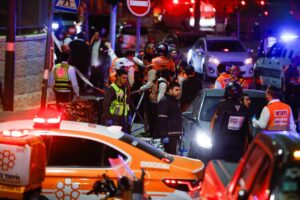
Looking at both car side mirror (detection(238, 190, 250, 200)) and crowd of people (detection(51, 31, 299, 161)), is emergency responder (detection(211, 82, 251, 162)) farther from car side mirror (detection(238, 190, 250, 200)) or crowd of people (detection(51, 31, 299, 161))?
car side mirror (detection(238, 190, 250, 200))

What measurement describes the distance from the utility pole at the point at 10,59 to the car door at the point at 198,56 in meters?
12.5

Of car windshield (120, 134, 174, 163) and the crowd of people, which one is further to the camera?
the crowd of people

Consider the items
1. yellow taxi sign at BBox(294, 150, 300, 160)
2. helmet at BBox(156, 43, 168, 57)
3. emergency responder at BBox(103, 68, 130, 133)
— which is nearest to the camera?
yellow taxi sign at BBox(294, 150, 300, 160)

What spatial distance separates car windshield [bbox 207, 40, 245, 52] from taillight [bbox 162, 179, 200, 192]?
66.2ft

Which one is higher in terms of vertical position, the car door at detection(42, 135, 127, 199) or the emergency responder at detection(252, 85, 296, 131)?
the emergency responder at detection(252, 85, 296, 131)

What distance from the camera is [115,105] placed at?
10.6m

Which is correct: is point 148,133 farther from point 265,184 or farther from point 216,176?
point 265,184

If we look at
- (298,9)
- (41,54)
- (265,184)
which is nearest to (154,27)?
(298,9)

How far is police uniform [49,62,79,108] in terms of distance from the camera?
1375 cm

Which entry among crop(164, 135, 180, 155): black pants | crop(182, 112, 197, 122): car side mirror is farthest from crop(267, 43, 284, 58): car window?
crop(164, 135, 180, 155): black pants

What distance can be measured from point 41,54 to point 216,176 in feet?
43.2

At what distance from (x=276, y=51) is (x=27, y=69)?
8273 mm

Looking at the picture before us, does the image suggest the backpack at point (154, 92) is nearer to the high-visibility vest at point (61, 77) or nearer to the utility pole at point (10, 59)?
the high-visibility vest at point (61, 77)

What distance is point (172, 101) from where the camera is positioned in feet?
35.3
